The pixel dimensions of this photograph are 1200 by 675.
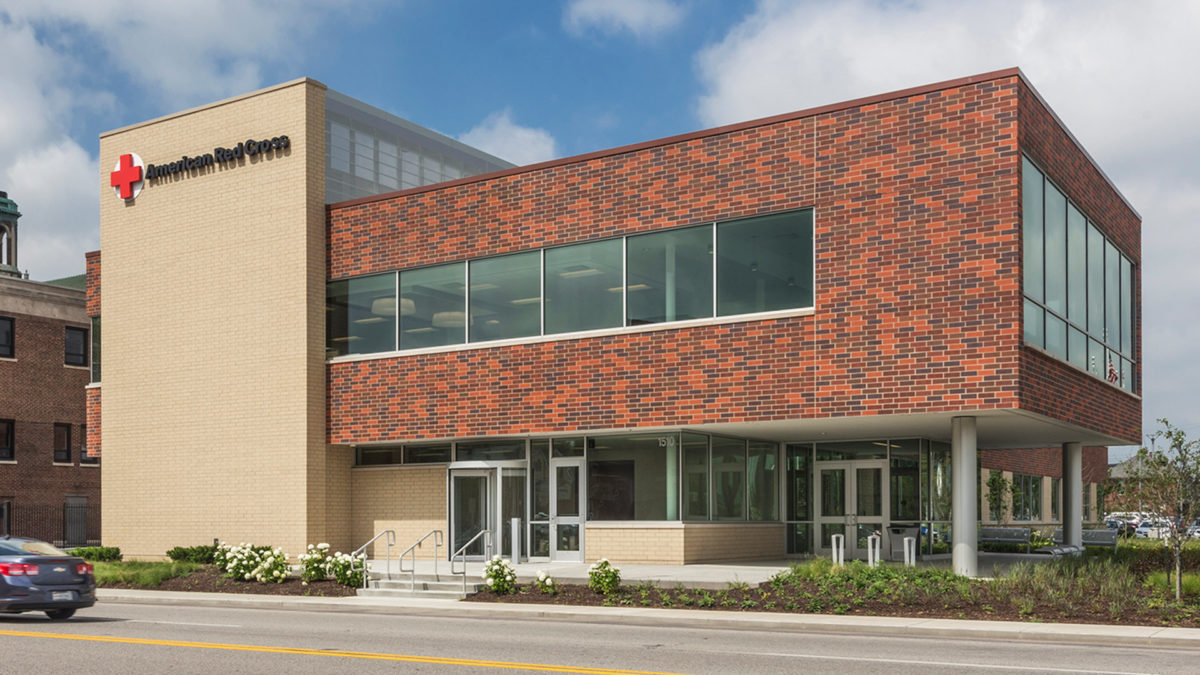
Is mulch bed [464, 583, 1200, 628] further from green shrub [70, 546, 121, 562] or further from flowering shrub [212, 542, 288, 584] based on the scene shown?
green shrub [70, 546, 121, 562]

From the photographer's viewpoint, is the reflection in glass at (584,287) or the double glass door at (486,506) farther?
the double glass door at (486,506)

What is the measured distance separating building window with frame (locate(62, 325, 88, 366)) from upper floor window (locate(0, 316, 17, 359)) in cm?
231

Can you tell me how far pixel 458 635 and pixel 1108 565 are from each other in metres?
12.2

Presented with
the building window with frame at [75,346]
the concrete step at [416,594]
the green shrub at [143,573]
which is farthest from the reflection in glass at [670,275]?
the building window with frame at [75,346]

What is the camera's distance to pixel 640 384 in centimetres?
2467

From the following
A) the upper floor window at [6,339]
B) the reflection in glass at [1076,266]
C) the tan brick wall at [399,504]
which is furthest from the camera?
the upper floor window at [6,339]

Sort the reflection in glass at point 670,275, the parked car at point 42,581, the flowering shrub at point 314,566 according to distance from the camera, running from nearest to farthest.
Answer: the parked car at point 42,581
the reflection in glass at point 670,275
the flowering shrub at point 314,566

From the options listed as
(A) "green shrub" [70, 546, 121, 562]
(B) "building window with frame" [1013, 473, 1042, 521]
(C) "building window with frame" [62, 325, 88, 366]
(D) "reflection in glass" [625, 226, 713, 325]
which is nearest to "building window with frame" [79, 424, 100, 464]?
(C) "building window with frame" [62, 325, 88, 366]

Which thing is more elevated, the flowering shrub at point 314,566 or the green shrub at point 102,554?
the flowering shrub at point 314,566

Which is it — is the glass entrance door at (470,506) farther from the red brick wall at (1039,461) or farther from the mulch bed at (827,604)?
the red brick wall at (1039,461)

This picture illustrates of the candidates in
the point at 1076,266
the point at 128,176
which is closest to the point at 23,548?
the point at 128,176

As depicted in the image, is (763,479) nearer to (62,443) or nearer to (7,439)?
(7,439)

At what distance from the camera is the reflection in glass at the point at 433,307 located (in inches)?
1083

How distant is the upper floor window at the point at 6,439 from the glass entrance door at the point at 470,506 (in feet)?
79.2
